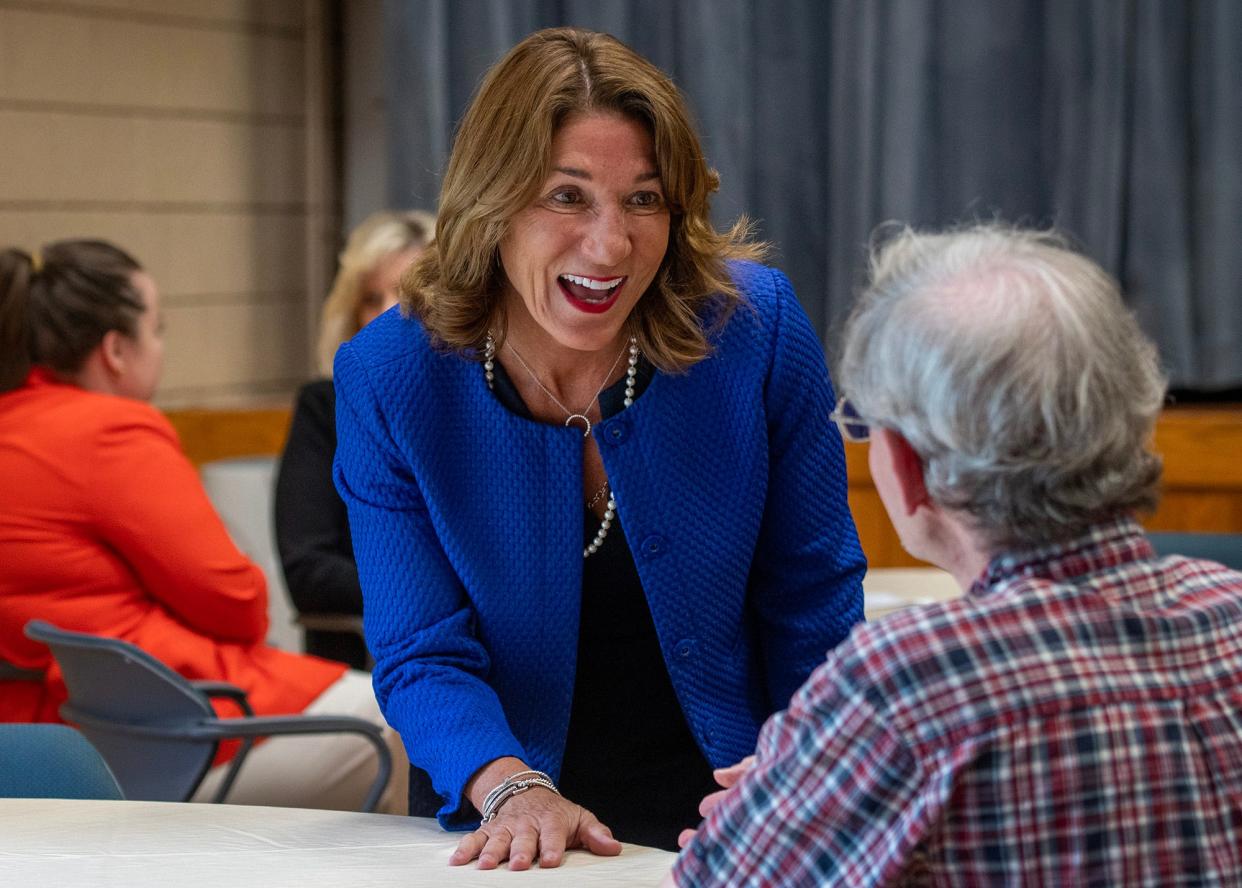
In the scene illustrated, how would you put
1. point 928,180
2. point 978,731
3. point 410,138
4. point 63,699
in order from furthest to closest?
1. point 410,138
2. point 928,180
3. point 63,699
4. point 978,731

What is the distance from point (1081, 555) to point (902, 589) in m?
1.97

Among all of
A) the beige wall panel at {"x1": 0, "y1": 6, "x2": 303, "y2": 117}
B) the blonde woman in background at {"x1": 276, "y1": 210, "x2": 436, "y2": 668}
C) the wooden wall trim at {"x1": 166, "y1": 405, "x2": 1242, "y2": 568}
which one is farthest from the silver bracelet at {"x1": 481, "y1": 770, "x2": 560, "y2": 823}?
the beige wall panel at {"x1": 0, "y1": 6, "x2": 303, "y2": 117}

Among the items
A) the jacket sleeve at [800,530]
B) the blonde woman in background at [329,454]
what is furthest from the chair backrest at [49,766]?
the blonde woman in background at [329,454]

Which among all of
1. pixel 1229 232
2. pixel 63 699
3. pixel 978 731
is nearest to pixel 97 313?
pixel 63 699

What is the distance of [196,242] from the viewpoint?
475cm

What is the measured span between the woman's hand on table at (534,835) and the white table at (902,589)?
1264mm

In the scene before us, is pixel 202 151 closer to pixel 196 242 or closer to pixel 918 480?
pixel 196 242

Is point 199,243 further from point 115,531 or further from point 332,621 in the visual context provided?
point 115,531

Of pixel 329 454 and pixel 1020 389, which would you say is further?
pixel 329 454

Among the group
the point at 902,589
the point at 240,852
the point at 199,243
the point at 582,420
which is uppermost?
the point at 199,243

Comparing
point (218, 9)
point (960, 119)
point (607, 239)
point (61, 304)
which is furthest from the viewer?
point (218, 9)

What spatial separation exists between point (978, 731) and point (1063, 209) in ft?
10.6

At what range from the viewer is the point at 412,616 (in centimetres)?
174

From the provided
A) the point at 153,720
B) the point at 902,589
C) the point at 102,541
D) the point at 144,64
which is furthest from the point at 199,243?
the point at 902,589
